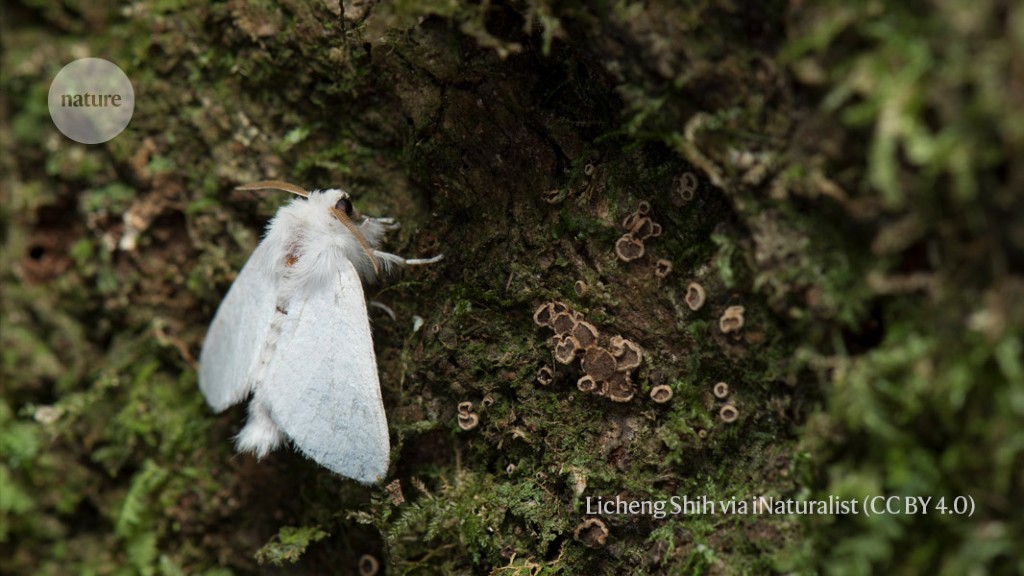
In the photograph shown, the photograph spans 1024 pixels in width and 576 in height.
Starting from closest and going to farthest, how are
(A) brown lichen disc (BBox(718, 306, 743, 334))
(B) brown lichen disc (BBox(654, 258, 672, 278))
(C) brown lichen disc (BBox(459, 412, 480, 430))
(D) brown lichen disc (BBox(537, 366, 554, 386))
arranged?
(A) brown lichen disc (BBox(718, 306, 743, 334))
(B) brown lichen disc (BBox(654, 258, 672, 278))
(D) brown lichen disc (BBox(537, 366, 554, 386))
(C) brown lichen disc (BBox(459, 412, 480, 430))

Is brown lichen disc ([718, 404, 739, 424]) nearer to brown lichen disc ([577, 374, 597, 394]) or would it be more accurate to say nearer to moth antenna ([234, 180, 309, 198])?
brown lichen disc ([577, 374, 597, 394])

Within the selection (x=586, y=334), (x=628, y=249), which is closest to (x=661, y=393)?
(x=586, y=334)

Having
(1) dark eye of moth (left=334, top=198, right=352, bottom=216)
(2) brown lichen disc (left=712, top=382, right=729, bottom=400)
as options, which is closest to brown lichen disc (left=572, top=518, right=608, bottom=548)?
(2) brown lichen disc (left=712, top=382, right=729, bottom=400)

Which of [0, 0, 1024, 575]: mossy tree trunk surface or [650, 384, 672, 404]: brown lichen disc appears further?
[650, 384, 672, 404]: brown lichen disc

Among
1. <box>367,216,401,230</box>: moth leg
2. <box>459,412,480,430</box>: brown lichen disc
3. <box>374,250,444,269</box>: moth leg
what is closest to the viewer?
<box>459,412,480,430</box>: brown lichen disc

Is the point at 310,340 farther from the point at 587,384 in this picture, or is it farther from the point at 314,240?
the point at 587,384

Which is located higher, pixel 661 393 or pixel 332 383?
pixel 661 393
